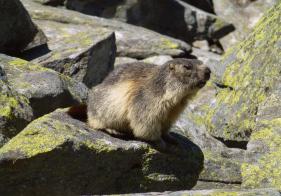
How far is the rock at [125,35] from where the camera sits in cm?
1579

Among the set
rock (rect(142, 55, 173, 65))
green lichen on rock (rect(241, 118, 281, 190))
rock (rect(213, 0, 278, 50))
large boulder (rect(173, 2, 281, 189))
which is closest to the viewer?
green lichen on rock (rect(241, 118, 281, 190))

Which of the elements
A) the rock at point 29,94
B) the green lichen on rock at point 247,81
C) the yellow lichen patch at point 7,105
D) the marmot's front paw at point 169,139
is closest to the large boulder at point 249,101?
the green lichen on rock at point 247,81

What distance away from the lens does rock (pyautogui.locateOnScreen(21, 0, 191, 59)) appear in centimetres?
1579

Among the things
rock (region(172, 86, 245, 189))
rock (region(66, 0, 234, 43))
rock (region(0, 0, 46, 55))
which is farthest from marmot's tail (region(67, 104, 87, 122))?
rock (region(66, 0, 234, 43))

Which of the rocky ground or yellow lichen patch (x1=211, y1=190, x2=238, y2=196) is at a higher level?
yellow lichen patch (x1=211, y1=190, x2=238, y2=196)

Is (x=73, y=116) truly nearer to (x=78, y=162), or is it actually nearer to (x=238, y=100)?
(x=78, y=162)

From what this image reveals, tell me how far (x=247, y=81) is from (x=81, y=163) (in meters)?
3.87

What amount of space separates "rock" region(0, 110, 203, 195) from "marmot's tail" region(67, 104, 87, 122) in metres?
0.30

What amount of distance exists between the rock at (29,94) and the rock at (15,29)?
63.8 inches

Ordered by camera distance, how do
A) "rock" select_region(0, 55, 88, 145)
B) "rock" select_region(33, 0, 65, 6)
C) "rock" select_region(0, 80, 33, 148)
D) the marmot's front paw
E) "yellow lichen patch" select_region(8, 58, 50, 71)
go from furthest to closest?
"rock" select_region(33, 0, 65, 6), "yellow lichen patch" select_region(8, 58, 50, 71), the marmot's front paw, "rock" select_region(0, 55, 88, 145), "rock" select_region(0, 80, 33, 148)

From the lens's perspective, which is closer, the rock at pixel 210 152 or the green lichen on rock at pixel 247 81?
the rock at pixel 210 152

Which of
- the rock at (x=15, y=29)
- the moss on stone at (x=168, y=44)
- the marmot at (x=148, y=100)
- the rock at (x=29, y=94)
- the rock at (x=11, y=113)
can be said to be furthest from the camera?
the moss on stone at (x=168, y=44)

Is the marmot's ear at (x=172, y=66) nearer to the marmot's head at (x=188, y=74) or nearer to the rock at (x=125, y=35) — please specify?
the marmot's head at (x=188, y=74)

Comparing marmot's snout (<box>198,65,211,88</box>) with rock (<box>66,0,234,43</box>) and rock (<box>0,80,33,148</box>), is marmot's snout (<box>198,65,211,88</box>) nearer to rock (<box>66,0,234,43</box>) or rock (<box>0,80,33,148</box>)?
rock (<box>0,80,33,148</box>)
